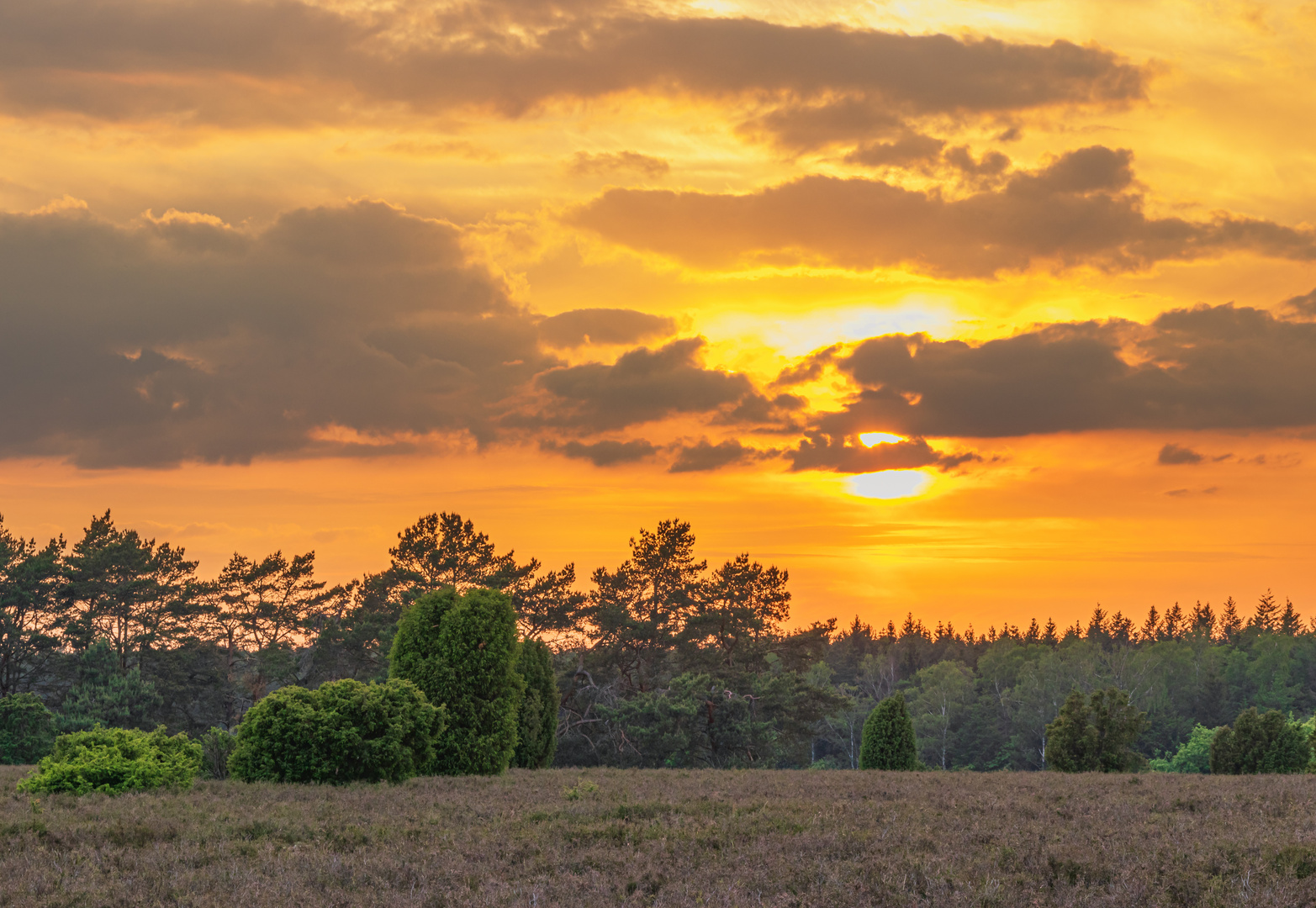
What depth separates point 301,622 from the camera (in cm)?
6184

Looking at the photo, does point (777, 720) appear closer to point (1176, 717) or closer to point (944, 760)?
point (944, 760)

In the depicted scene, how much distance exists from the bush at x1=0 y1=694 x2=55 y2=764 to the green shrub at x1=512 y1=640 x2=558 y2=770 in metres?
Answer: 26.4

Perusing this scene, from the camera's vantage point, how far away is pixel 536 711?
1305 inches

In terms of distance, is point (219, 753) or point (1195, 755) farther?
point (1195, 755)

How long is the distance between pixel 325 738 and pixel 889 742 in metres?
21.2

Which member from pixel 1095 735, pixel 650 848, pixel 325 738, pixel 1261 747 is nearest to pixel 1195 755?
pixel 1261 747

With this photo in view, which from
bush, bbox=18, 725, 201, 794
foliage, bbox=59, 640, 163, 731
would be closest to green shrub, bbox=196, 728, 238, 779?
bush, bbox=18, 725, 201, 794

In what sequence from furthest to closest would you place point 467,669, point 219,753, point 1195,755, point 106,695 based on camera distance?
point 1195,755
point 106,695
point 467,669
point 219,753

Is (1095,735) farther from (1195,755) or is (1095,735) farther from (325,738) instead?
(1195,755)

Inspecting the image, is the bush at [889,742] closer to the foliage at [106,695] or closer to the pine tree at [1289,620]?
Answer: the foliage at [106,695]

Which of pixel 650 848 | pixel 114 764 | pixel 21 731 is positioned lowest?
pixel 21 731

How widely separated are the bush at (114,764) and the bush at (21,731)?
3079 centimetres

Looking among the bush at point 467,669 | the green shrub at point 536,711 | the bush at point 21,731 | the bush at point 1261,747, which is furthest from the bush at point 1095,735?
the bush at point 21,731

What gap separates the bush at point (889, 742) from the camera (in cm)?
3562
